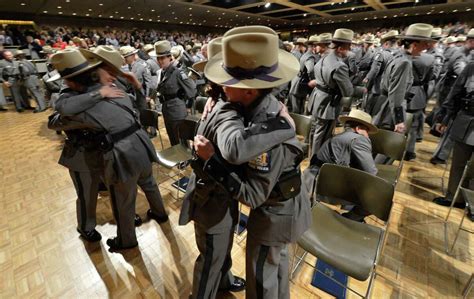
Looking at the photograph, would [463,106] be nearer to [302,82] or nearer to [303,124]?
[303,124]

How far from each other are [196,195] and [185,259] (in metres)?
1.20

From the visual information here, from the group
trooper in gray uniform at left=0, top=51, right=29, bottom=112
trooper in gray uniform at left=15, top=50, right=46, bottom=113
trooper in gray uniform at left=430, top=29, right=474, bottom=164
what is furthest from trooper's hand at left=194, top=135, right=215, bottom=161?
trooper in gray uniform at left=0, top=51, right=29, bottom=112

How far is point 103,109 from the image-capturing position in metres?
1.74

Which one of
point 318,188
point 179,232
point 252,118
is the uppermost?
point 252,118

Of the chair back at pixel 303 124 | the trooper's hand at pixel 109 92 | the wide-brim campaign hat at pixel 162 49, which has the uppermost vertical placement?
the wide-brim campaign hat at pixel 162 49

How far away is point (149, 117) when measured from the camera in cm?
335

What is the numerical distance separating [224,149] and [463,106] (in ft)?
10.2

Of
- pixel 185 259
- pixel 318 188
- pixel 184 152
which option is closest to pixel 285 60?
pixel 318 188

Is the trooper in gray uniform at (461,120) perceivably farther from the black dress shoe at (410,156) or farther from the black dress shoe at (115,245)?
the black dress shoe at (115,245)

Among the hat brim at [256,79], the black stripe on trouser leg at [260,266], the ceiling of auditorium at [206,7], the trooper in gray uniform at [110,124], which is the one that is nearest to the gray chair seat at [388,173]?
the black stripe on trouser leg at [260,266]

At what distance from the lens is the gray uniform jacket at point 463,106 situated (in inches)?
100

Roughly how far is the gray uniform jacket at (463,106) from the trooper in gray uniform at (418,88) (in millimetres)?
732

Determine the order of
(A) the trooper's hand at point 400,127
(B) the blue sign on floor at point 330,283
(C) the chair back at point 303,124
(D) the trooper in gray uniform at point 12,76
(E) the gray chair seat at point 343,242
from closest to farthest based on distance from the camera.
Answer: (E) the gray chair seat at point 343,242
(B) the blue sign on floor at point 330,283
(A) the trooper's hand at point 400,127
(C) the chair back at point 303,124
(D) the trooper in gray uniform at point 12,76

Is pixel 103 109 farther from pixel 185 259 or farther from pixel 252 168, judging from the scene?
pixel 185 259
